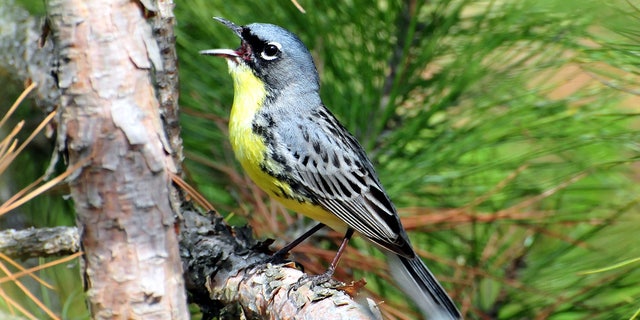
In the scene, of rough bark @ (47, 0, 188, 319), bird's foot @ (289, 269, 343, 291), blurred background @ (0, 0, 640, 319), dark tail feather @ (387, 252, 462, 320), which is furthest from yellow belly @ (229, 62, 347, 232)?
rough bark @ (47, 0, 188, 319)

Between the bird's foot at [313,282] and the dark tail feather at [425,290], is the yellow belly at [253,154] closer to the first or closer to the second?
the dark tail feather at [425,290]

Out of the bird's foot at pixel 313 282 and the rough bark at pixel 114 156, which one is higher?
the rough bark at pixel 114 156

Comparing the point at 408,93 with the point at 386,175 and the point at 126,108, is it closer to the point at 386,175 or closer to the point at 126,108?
the point at 386,175

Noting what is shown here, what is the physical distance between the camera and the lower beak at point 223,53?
2.10m

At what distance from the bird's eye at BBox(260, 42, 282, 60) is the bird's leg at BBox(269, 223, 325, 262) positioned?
53 cm

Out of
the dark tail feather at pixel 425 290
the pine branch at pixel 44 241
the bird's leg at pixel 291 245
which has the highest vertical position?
the pine branch at pixel 44 241

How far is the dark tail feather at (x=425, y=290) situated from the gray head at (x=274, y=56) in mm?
601

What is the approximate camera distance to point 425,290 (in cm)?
214

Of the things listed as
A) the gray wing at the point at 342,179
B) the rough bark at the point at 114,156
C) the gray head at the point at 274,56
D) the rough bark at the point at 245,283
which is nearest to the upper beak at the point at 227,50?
the gray head at the point at 274,56

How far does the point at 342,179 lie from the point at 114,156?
35.9 inches

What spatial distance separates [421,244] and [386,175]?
33cm

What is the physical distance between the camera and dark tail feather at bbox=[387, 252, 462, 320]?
209 centimetres

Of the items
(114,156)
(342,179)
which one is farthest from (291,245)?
(114,156)

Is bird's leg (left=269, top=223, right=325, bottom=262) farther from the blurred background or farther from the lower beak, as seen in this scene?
the lower beak
